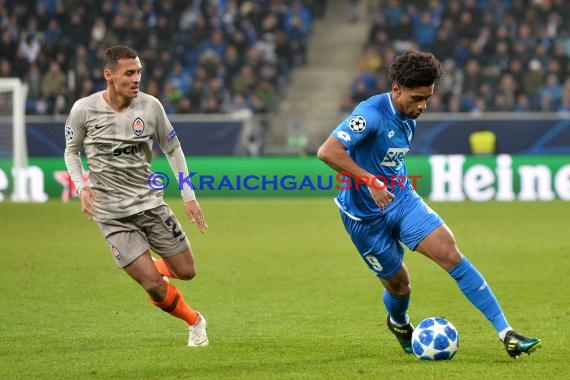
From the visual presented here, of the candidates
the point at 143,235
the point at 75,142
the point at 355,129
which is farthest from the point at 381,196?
the point at 75,142

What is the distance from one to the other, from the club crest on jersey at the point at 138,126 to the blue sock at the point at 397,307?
2.27 m

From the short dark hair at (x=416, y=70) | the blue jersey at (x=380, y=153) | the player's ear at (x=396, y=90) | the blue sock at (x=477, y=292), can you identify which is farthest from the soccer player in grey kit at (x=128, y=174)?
the blue sock at (x=477, y=292)

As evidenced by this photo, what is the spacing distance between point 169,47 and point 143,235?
2187cm

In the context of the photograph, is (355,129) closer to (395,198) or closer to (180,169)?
(395,198)

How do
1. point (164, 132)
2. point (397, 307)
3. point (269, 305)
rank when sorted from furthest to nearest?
point (269, 305) → point (164, 132) → point (397, 307)

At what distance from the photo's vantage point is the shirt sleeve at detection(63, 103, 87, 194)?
7.99 metres

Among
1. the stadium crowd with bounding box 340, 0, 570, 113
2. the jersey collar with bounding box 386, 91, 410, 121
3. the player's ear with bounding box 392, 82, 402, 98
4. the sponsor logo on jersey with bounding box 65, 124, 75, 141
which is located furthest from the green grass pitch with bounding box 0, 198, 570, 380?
the stadium crowd with bounding box 340, 0, 570, 113

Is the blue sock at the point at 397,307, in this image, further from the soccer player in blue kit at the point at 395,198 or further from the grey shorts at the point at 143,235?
the grey shorts at the point at 143,235

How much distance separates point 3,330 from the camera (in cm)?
905

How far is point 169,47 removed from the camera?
29.5 meters

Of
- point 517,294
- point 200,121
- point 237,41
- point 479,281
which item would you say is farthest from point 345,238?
point 237,41

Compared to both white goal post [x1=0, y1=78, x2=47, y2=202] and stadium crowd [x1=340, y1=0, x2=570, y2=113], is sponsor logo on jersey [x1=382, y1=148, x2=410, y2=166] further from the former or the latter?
stadium crowd [x1=340, y1=0, x2=570, y2=113]

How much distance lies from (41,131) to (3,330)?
52.1ft

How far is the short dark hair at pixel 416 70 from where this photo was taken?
739 centimetres
